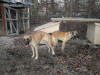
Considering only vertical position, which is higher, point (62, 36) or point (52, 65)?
point (62, 36)

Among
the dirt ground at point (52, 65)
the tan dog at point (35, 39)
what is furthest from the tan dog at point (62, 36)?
the dirt ground at point (52, 65)

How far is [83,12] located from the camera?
37.6 feet

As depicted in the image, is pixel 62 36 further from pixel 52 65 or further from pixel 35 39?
pixel 52 65

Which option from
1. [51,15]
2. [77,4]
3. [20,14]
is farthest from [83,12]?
[20,14]

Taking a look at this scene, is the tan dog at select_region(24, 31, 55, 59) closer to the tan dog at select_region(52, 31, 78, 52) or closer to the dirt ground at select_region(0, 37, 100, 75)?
the tan dog at select_region(52, 31, 78, 52)

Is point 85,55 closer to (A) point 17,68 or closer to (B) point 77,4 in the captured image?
(A) point 17,68

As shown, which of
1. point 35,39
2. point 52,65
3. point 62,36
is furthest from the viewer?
point 62,36

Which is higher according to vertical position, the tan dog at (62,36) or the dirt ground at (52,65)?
the tan dog at (62,36)

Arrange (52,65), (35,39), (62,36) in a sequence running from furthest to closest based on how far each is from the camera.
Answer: (62,36), (35,39), (52,65)

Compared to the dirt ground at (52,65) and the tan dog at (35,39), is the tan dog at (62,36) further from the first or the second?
the dirt ground at (52,65)

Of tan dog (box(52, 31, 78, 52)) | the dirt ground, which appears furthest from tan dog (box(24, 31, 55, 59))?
the dirt ground

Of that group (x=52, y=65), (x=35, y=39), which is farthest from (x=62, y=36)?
(x=52, y=65)

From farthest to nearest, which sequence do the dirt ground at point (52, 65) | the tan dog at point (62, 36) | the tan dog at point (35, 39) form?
1. the tan dog at point (62, 36)
2. the tan dog at point (35, 39)
3. the dirt ground at point (52, 65)

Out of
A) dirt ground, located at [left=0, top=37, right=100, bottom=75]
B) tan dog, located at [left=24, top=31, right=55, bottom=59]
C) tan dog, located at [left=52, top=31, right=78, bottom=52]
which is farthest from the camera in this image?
tan dog, located at [left=52, top=31, right=78, bottom=52]
